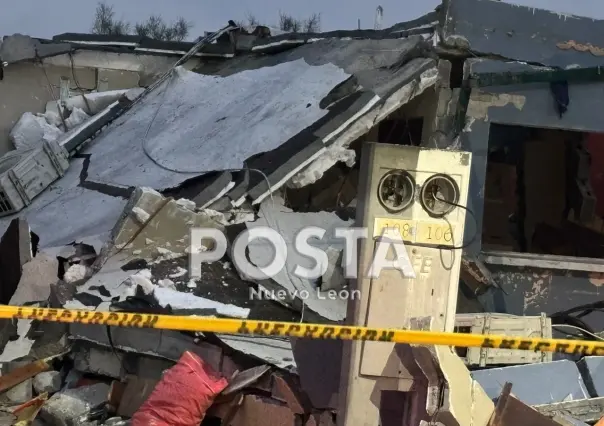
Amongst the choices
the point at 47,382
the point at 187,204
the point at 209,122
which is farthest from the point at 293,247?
the point at 209,122

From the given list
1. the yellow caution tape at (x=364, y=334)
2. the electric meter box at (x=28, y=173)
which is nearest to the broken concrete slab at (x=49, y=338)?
the yellow caution tape at (x=364, y=334)

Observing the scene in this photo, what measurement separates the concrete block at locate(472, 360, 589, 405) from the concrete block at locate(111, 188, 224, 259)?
7.44 ft

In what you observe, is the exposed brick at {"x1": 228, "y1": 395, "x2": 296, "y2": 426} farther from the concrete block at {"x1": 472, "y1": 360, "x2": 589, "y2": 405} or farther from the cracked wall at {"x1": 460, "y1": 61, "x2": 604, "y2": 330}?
the cracked wall at {"x1": 460, "y1": 61, "x2": 604, "y2": 330}

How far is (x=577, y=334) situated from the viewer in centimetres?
670

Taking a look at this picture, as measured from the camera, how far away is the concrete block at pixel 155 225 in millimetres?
5898

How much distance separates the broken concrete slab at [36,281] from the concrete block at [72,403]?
0.77m

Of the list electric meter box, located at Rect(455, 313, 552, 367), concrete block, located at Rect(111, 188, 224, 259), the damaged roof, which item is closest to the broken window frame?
the damaged roof

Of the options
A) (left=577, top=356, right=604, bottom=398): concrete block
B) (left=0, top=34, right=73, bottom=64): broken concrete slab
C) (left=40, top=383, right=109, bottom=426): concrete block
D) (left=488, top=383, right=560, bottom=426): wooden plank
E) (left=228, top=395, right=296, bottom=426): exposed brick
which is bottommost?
(left=40, top=383, right=109, bottom=426): concrete block

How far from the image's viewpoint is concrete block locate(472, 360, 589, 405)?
5316mm

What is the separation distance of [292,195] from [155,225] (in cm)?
159

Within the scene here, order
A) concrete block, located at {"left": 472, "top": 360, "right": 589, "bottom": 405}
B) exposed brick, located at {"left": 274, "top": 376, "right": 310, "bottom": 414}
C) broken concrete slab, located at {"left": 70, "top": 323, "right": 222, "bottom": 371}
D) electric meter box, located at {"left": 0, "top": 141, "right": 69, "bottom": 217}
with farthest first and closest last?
electric meter box, located at {"left": 0, "top": 141, "right": 69, "bottom": 217}
concrete block, located at {"left": 472, "top": 360, "right": 589, "bottom": 405}
broken concrete slab, located at {"left": 70, "top": 323, "right": 222, "bottom": 371}
exposed brick, located at {"left": 274, "top": 376, "right": 310, "bottom": 414}

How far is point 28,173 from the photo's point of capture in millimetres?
8406

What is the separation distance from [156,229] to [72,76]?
18.7ft

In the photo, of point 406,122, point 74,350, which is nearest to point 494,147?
point 406,122
